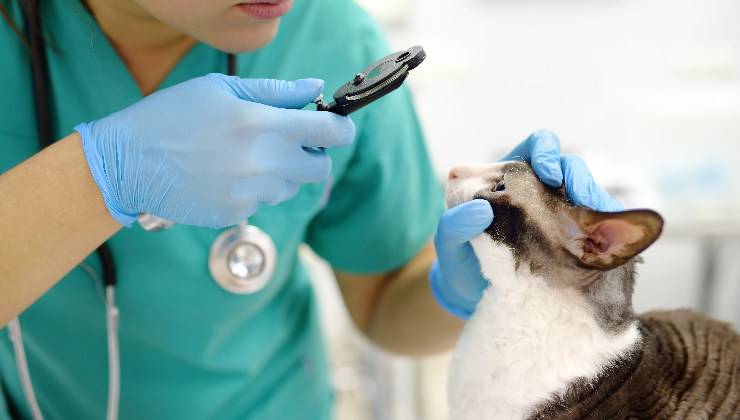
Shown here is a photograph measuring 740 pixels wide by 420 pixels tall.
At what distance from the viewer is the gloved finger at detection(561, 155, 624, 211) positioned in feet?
2.38

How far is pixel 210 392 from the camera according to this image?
0.99 meters

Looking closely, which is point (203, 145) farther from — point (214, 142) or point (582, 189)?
point (582, 189)

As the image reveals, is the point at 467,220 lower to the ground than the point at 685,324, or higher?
higher

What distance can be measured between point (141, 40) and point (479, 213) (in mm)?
491

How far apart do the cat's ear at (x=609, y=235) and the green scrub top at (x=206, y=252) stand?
38cm

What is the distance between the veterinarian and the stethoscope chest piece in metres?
0.02

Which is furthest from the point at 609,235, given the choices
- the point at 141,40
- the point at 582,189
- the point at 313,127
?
the point at 141,40

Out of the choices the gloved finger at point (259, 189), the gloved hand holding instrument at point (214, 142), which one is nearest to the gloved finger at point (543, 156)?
the gloved hand holding instrument at point (214, 142)

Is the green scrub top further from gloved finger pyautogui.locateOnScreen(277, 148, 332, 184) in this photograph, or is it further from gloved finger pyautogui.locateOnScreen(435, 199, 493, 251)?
gloved finger pyautogui.locateOnScreen(435, 199, 493, 251)

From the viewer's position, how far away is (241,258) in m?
0.91

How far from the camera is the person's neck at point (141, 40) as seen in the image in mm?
849

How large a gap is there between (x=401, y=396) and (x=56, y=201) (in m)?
1.54

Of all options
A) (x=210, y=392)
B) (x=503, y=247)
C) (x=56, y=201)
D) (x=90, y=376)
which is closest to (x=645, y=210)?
(x=503, y=247)

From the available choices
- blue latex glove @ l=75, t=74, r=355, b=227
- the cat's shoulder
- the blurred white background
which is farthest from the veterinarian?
the blurred white background
